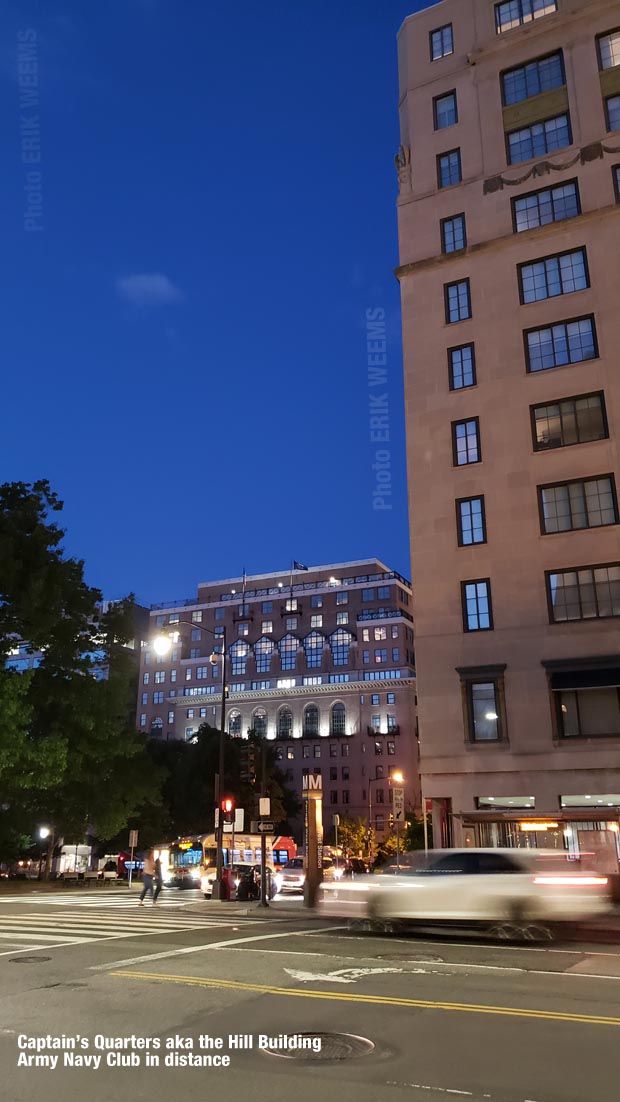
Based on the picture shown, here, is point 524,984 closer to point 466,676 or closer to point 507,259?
point 466,676

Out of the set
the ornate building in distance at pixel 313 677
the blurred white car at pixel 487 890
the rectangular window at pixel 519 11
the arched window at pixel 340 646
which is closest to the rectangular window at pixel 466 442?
the rectangular window at pixel 519 11

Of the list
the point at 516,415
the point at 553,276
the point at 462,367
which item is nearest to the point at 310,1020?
the point at 516,415

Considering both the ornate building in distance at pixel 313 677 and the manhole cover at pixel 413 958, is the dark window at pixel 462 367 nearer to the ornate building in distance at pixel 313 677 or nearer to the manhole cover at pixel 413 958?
the manhole cover at pixel 413 958

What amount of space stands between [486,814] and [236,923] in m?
14.7

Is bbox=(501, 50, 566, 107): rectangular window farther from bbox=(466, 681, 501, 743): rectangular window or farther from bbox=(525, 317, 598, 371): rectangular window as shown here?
bbox=(466, 681, 501, 743): rectangular window

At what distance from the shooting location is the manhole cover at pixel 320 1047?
7180 millimetres

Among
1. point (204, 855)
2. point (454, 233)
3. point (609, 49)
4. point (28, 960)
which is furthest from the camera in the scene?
point (204, 855)

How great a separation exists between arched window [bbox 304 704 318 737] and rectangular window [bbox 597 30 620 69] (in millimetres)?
104202

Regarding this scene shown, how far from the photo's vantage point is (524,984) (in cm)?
1052

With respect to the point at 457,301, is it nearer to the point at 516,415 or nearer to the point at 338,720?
the point at 516,415

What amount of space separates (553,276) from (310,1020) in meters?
34.5

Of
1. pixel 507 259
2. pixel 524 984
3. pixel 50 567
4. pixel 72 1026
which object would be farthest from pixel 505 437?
pixel 72 1026

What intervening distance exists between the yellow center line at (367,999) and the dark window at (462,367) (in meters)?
30.6

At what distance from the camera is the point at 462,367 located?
3800cm
